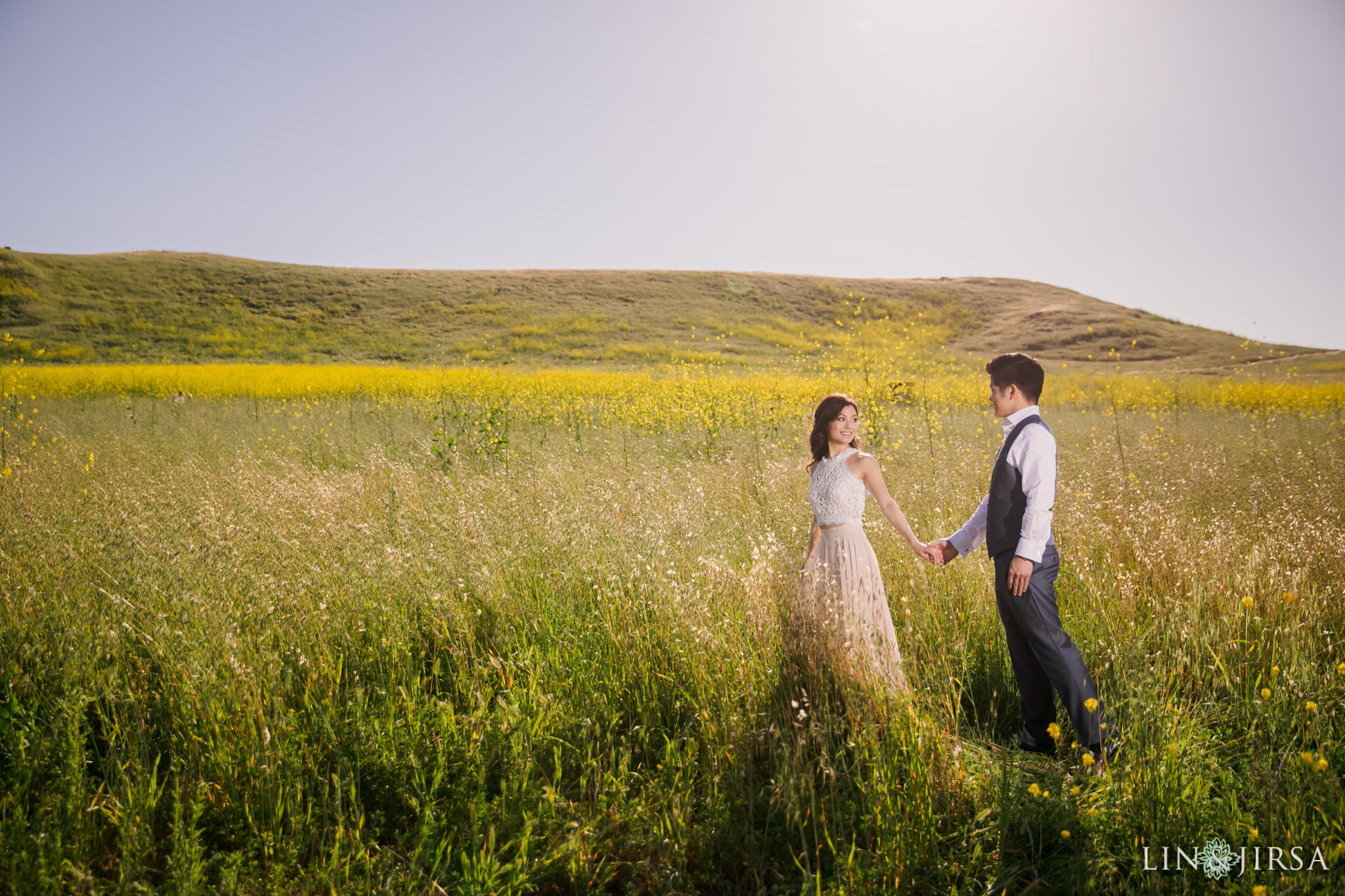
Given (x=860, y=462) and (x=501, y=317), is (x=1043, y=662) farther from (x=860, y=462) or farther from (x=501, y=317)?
(x=501, y=317)

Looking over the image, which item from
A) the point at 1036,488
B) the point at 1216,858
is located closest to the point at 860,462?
the point at 1036,488

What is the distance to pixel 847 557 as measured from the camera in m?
2.96

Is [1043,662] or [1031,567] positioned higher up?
[1031,567]

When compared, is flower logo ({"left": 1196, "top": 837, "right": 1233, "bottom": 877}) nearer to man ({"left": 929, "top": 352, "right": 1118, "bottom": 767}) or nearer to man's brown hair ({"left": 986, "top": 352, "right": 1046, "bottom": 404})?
man ({"left": 929, "top": 352, "right": 1118, "bottom": 767})

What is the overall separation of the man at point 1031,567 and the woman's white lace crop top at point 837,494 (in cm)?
58

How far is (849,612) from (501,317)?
38.7 metres

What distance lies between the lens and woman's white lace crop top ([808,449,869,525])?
3018mm

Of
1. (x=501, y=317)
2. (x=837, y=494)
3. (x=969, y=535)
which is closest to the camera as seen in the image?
(x=969, y=535)

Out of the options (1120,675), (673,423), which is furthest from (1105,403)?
(1120,675)

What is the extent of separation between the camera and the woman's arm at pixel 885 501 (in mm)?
2904

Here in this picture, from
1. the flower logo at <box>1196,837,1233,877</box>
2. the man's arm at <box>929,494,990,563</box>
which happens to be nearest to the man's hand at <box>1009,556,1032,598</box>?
the man's arm at <box>929,494,990,563</box>

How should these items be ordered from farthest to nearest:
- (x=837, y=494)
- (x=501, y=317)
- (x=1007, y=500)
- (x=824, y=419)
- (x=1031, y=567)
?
(x=501, y=317)
(x=824, y=419)
(x=837, y=494)
(x=1007, y=500)
(x=1031, y=567)

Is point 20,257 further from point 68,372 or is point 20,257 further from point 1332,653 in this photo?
point 1332,653

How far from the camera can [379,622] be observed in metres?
2.96
